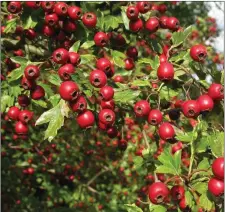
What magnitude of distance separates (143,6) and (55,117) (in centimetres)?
105

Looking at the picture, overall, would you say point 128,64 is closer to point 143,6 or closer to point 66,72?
point 143,6

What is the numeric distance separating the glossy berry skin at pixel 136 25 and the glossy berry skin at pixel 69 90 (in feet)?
2.75

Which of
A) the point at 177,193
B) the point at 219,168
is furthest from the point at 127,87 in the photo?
the point at 219,168

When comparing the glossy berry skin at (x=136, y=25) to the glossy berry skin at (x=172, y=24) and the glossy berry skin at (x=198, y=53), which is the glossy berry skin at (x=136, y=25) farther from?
the glossy berry skin at (x=198, y=53)

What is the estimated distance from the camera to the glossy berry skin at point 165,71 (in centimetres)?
231

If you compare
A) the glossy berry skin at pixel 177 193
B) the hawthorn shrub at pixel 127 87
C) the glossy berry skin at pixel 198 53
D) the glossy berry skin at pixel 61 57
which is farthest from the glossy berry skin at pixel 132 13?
the glossy berry skin at pixel 177 193

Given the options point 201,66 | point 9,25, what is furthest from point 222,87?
point 9,25

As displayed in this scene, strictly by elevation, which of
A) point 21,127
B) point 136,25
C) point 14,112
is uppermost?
point 136,25

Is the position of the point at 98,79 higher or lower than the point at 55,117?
higher

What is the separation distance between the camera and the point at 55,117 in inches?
88.0

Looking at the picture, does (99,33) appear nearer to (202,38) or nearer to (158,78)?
(158,78)

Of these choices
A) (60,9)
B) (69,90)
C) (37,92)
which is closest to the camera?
(69,90)

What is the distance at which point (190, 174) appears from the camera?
2.04 metres

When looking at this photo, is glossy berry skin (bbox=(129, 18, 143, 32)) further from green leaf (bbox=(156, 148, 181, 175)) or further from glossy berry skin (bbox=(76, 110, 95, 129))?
green leaf (bbox=(156, 148, 181, 175))
